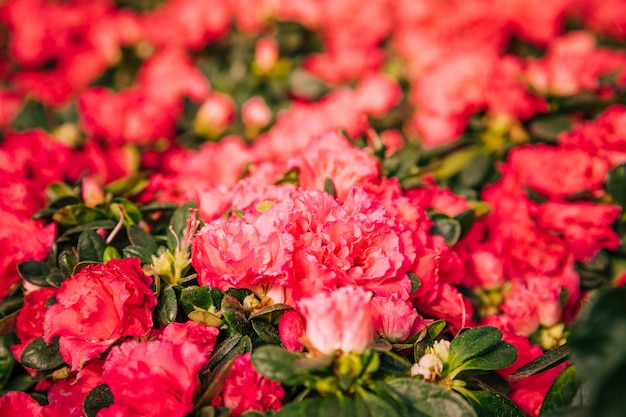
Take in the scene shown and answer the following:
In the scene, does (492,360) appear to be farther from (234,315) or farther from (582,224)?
(582,224)

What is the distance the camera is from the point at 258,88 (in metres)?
1.99

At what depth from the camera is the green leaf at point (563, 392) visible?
2.78 ft

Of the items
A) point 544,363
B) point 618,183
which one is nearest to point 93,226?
point 544,363

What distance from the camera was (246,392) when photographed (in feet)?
2.61

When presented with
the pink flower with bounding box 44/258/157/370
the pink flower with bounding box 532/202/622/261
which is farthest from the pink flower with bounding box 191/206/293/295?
the pink flower with bounding box 532/202/622/261

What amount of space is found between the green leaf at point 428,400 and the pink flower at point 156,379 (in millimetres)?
281

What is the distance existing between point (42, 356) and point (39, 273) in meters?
0.18

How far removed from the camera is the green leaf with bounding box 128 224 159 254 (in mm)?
Answer: 1055

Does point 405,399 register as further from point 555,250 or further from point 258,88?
point 258,88

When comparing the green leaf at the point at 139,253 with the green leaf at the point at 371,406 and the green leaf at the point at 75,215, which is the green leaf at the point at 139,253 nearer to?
the green leaf at the point at 75,215

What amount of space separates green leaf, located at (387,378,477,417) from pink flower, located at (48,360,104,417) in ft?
1.56

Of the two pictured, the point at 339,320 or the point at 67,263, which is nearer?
the point at 339,320

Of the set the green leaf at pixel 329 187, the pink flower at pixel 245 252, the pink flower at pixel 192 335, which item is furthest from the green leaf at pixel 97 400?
the green leaf at pixel 329 187

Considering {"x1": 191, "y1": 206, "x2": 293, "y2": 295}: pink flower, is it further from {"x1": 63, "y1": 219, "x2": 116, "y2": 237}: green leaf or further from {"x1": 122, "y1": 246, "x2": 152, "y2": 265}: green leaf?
{"x1": 63, "y1": 219, "x2": 116, "y2": 237}: green leaf
